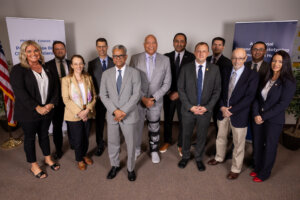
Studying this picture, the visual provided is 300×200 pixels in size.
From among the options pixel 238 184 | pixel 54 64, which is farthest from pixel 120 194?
pixel 54 64

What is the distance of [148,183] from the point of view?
8.71ft

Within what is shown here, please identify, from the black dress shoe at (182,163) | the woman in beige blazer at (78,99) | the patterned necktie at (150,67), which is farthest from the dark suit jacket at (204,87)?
the woman in beige blazer at (78,99)

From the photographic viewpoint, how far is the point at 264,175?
2660mm

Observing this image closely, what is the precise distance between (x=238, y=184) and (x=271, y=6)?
142 inches

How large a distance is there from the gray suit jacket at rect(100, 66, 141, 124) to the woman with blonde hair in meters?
0.79

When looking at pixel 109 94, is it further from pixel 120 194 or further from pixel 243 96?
pixel 243 96

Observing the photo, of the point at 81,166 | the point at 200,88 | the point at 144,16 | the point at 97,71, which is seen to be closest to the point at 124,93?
the point at 97,71

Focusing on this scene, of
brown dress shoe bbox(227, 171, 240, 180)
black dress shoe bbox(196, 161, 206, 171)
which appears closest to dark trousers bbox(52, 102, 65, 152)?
black dress shoe bbox(196, 161, 206, 171)

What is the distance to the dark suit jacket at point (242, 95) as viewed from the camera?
2.44m

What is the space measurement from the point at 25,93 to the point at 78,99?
24.3 inches

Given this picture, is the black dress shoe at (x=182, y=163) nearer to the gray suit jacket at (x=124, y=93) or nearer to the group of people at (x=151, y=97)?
the group of people at (x=151, y=97)

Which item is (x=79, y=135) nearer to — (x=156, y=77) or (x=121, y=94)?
(x=121, y=94)

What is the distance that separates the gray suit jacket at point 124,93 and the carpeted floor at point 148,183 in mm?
883

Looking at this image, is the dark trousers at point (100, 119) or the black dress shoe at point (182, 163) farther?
the dark trousers at point (100, 119)
